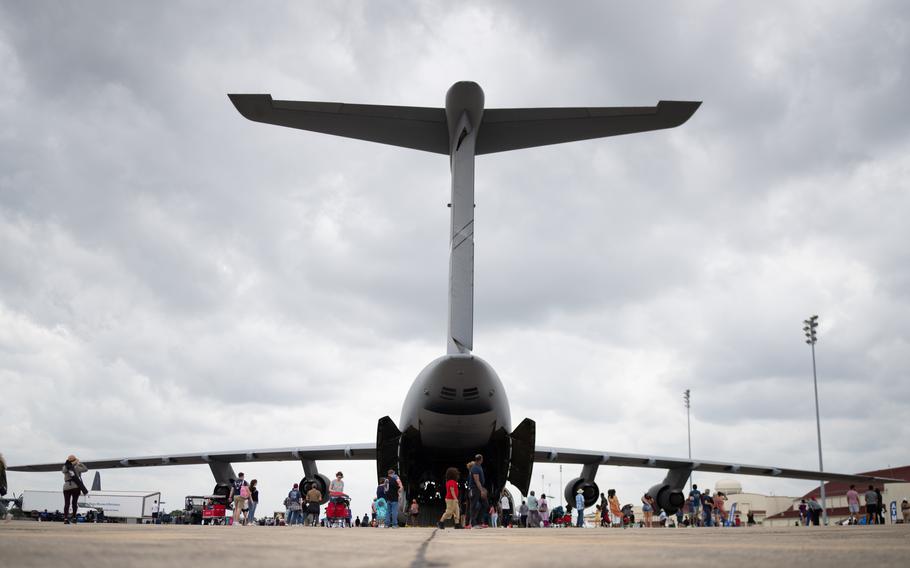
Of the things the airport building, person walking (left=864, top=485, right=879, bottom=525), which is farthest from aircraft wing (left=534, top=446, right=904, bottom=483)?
the airport building

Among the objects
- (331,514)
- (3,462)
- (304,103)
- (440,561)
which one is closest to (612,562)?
(440,561)

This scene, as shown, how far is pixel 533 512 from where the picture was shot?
20516mm

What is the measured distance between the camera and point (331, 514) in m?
16.7

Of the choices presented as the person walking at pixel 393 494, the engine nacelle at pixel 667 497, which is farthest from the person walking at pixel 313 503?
the engine nacelle at pixel 667 497

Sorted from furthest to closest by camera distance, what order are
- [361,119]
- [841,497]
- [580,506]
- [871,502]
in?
[841,497] → [871,502] → [580,506] → [361,119]

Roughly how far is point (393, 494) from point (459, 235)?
5.17 meters

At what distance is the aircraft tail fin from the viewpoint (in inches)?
516

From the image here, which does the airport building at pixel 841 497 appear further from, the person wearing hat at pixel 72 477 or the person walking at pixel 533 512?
the person wearing hat at pixel 72 477

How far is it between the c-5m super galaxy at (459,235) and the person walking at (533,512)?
4183mm

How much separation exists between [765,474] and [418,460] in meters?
12.6

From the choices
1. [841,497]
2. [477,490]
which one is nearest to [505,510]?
[477,490]

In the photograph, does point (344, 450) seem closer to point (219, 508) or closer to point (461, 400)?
point (219, 508)

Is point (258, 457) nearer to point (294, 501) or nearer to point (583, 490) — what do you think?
point (294, 501)

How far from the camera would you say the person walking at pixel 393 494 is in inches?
533
